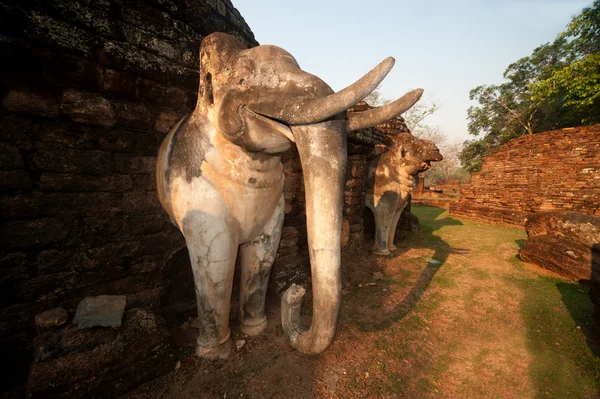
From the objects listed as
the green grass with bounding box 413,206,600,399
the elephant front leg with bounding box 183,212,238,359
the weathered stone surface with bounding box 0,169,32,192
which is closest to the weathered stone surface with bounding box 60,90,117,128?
the weathered stone surface with bounding box 0,169,32,192

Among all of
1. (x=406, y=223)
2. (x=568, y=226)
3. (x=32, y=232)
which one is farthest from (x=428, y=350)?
(x=406, y=223)

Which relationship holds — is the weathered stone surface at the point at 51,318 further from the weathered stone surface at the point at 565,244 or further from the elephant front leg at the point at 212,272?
the weathered stone surface at the point at 565,244

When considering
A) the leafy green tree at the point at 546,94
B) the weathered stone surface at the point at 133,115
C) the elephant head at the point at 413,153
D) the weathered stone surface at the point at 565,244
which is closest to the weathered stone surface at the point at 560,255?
the weathered stone surface at the point at 565,244

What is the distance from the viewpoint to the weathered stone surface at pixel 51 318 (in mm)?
1407

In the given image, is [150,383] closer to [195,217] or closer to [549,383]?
[195,217]

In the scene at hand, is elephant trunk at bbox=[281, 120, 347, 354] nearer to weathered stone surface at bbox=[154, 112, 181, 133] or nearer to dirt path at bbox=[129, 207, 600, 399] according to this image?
dirt path at bbox=[129, 207, 600, 399]

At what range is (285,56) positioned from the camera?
4.13 feet

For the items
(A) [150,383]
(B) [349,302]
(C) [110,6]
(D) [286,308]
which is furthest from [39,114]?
(B) [349,302]

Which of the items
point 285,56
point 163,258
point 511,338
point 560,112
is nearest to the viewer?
point 285,56

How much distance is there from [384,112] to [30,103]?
197 cm

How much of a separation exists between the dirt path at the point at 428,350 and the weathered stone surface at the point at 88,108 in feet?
5.45

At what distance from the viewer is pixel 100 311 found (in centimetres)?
151

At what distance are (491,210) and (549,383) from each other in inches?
344

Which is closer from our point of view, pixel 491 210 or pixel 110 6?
pixel 110 6
